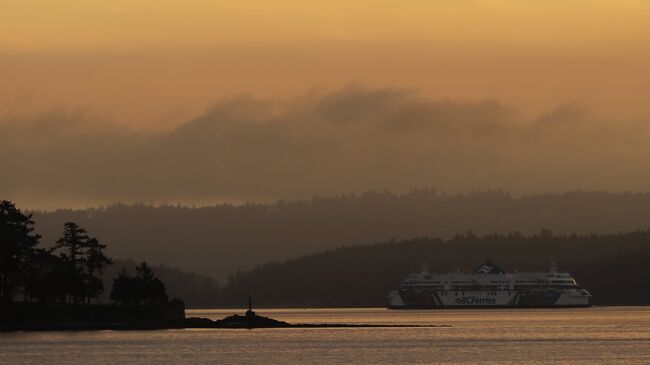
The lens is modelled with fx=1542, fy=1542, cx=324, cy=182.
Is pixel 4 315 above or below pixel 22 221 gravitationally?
below

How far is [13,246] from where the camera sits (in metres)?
190

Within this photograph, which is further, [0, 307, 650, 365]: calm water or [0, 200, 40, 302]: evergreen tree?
[0, 200, 40, 302]: evergreen tree

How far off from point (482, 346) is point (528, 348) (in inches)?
313

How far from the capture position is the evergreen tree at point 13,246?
190 metres

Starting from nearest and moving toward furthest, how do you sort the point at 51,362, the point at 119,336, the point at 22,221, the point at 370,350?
1. the point at 51,362
2. the point at 370,350
3. the point at 119,336
4. the point at 22,221

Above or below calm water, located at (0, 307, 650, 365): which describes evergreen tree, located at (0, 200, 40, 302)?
above

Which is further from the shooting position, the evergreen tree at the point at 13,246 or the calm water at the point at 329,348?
the evergreen tree at the point at 13,246

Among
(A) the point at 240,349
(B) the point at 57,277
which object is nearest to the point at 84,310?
(B) the point at 57,277

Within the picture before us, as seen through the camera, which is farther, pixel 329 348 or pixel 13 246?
pixel 13 246

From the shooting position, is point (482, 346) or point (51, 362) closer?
point (51, 362)

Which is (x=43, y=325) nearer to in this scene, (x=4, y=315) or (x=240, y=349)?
(x=4, y=315)

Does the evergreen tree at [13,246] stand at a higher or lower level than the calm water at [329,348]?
higher

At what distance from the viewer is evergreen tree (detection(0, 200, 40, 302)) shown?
190 m

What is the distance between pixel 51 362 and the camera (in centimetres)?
13450
